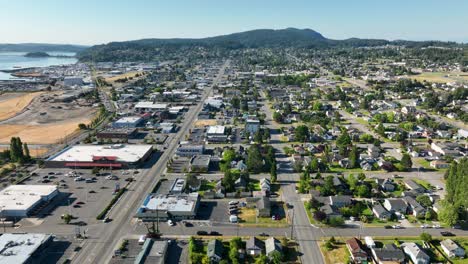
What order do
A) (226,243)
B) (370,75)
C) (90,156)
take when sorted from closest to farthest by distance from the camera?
(226,243) < (90,156) < (370,75)

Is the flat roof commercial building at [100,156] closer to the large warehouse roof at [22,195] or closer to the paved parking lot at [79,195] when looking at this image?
the paved parking lot at [79,195]

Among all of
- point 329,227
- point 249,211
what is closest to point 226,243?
point 249,211

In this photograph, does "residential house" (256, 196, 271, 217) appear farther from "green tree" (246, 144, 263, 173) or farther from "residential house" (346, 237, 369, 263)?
"green tree" (246, 144, 263, 173)

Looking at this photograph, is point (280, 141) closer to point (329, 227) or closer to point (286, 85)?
point (329, 227)

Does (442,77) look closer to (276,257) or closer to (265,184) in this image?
(265,184)

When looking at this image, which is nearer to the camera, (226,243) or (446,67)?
(226,243)
